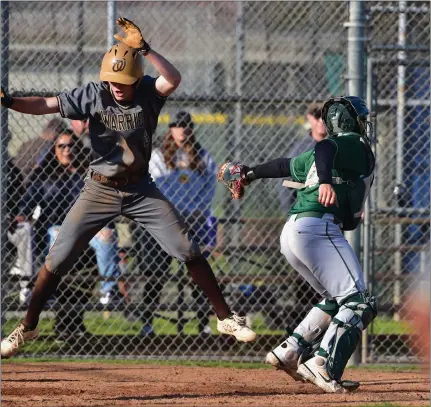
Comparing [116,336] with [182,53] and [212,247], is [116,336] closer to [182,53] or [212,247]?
[212,247]

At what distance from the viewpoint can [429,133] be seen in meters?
8.64

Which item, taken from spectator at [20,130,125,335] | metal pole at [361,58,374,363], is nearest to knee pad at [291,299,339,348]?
metal pole at [361,58,374,363]

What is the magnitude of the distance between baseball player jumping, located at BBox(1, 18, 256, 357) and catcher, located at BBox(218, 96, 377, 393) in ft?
1.73

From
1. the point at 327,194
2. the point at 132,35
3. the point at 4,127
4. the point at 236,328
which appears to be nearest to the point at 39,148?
the point at 4,127

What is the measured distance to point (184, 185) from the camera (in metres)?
8.86

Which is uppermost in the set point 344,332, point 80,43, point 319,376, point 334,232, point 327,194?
point 80,43

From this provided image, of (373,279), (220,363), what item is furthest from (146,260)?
(373,279)

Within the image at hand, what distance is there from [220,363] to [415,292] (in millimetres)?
1719

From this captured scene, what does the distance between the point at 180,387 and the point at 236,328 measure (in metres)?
0.72

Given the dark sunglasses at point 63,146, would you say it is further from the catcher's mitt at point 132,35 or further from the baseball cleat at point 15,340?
the catcher's mitt at point 132,35

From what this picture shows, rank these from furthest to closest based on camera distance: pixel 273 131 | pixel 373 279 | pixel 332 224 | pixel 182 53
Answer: pixel 273 131, pixel 182 53, pixel 373 279, pixel 332 224

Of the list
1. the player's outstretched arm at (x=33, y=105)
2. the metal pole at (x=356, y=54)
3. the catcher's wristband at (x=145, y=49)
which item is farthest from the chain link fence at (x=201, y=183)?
the catcher's wristband at (x=145, y=49)

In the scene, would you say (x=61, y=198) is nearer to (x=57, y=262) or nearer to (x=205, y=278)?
(x=57, y=262)

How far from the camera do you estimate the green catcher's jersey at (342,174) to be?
19.3 ft
